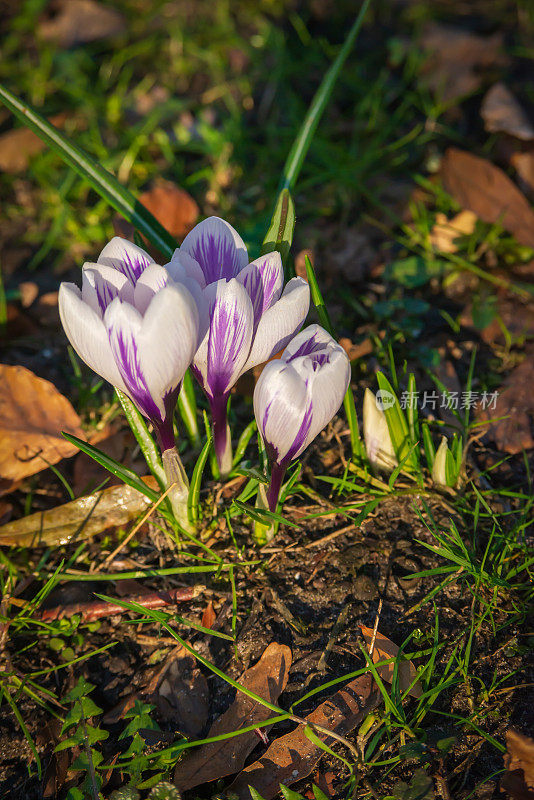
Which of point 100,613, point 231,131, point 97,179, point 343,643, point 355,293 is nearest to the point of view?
point 343,643

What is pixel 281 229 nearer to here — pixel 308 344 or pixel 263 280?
pixel 263 280

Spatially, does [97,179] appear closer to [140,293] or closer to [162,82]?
[140,293]

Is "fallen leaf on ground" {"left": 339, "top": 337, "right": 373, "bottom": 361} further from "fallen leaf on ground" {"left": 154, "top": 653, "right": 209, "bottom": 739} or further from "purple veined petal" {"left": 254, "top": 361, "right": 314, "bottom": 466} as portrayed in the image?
"fallen leaf on ground" {"left": 154, "top": 653, "right": 209, "bottom": 739}

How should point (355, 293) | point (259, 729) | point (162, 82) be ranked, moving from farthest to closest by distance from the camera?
point (162, 82), point (355, 293), point (259, 729)

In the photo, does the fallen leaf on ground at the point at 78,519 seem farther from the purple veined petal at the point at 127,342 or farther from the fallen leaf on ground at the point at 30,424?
the purple veined petal at the point at 127,342

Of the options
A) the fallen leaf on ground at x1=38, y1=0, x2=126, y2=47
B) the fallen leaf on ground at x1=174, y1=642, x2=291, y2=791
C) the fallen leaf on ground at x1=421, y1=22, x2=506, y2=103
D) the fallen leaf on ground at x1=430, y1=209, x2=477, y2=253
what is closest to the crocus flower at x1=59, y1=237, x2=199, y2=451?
the fallen leaf on ground at x1=174, y1=642, x2=291, y2=791

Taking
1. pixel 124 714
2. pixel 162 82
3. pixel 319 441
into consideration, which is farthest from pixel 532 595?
pixel 162 82
